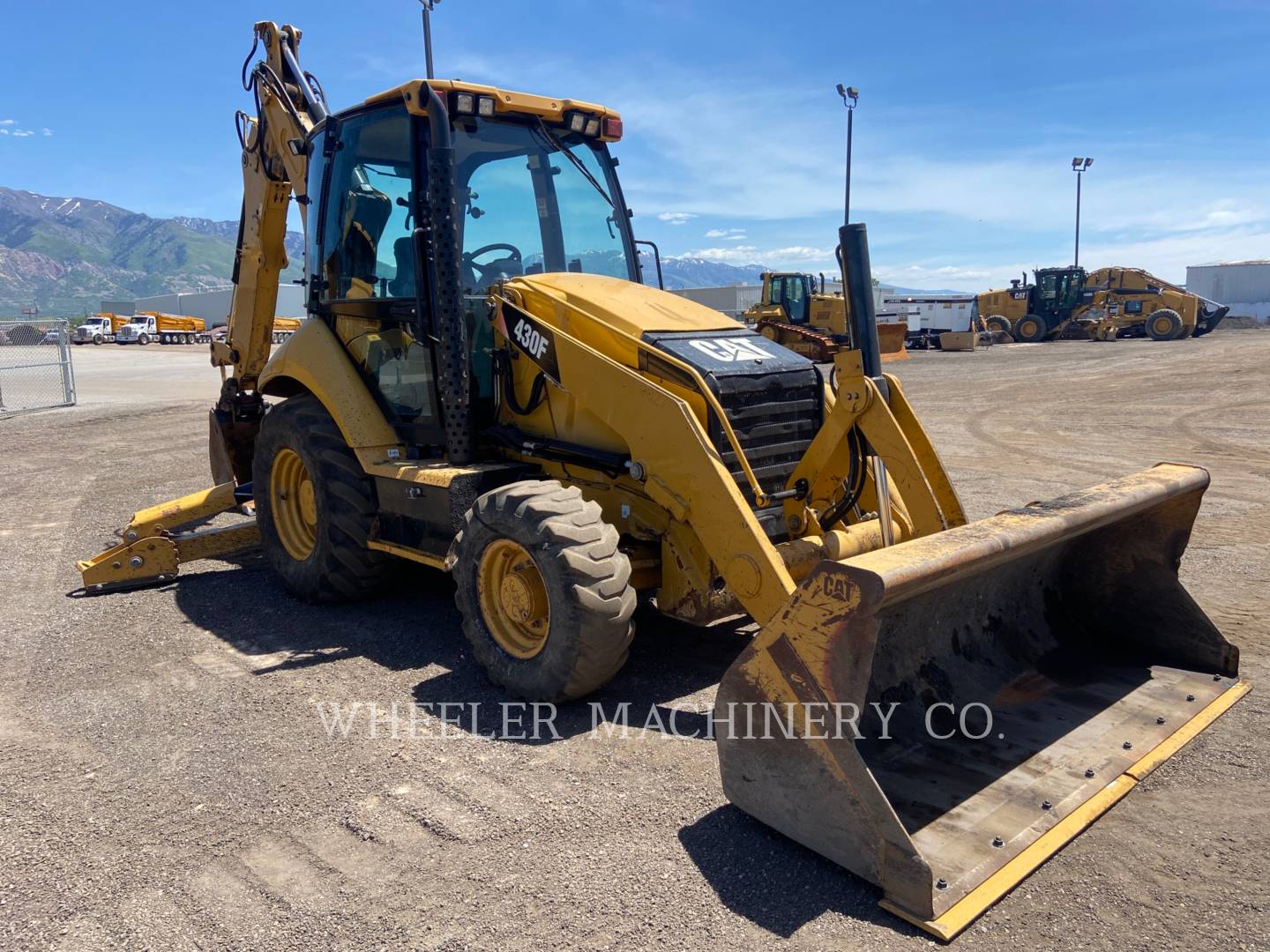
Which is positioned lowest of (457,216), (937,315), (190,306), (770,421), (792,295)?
(770,421)

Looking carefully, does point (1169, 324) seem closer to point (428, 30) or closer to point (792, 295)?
point (792, 295)

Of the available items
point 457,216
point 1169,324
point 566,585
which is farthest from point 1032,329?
point 566,585

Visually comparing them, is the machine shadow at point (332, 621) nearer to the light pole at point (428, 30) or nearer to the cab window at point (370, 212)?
the cab window at point (370, 212)


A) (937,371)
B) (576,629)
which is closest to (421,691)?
(576,629)

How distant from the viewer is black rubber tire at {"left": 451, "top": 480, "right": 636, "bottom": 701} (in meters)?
4.20

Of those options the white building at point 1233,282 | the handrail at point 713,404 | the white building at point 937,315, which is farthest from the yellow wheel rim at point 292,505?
the white building at point 1233,282

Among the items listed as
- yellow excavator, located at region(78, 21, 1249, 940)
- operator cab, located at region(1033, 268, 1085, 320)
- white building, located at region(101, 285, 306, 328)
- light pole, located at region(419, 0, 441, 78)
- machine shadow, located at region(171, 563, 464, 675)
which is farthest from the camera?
white building, located at region(101, 285, 306, 328)

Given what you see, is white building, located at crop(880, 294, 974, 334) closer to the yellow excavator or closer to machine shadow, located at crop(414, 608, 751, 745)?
the yellow excavator

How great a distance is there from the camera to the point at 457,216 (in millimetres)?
5172

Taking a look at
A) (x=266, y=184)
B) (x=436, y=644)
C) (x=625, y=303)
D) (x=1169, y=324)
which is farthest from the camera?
(x=1169, y=324)

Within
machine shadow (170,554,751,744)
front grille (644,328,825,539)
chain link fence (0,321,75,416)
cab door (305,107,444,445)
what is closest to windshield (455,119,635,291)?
cab door (305,107,444,445)

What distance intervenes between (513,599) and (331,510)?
176 cm

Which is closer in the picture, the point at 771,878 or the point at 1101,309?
the point at 771,878

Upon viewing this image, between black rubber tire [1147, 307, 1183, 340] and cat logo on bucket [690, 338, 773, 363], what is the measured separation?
35.4 meters
